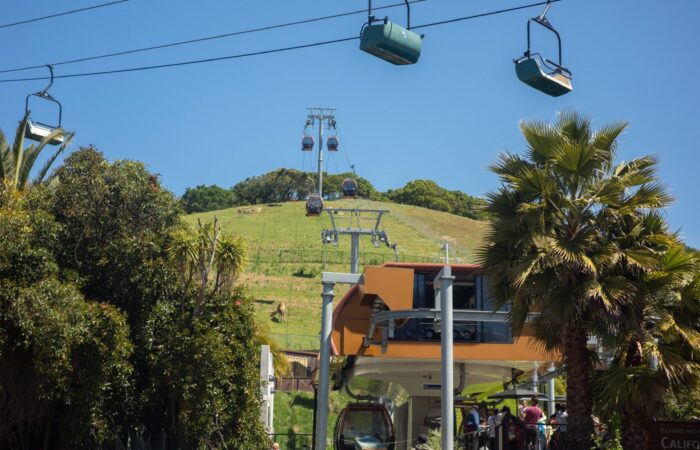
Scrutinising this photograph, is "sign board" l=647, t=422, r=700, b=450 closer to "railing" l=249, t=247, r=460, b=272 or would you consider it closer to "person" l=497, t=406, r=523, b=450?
"person" l=497, t=406, r=523, b=450

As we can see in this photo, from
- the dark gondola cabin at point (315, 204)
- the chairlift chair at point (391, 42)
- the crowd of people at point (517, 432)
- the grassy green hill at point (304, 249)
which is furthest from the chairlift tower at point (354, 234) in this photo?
the grassy green hill at point (304, 249)

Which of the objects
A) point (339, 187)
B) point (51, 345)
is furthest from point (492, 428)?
point (339, 187)

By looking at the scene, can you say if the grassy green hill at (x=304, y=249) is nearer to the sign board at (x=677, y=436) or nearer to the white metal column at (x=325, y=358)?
the white metal column at (x=325, y=358)

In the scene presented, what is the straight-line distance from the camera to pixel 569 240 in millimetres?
15281

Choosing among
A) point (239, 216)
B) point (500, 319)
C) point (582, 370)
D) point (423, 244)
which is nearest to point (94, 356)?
point (500, 319)

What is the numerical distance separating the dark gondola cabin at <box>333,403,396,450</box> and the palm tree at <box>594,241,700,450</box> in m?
7.97

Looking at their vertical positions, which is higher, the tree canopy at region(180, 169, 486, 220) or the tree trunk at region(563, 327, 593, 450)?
the tree canopy at region(180, 169, 486, 220)

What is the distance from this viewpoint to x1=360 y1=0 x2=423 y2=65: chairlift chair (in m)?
11.3

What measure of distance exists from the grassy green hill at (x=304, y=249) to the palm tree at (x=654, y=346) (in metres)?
45.8

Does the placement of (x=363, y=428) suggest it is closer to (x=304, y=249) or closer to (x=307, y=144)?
(x=307, y=144)

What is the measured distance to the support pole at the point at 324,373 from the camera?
16297mm

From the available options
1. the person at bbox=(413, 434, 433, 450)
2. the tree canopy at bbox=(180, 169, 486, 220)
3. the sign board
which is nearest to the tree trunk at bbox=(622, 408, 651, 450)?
the sign board

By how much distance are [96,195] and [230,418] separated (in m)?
6.06

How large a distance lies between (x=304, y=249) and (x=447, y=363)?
93.0 m
